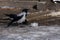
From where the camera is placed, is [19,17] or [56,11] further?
[19,17]

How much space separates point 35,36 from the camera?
3291 millimetres

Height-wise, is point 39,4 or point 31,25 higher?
point 39,4

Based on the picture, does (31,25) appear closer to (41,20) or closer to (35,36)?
(41,20)

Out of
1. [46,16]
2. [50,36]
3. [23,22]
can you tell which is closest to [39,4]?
[46,16]

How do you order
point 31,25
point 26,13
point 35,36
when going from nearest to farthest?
point 35,36 → point 31,25 → point 26,13

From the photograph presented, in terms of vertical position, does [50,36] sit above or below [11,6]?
below

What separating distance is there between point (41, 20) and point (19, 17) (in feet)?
1.93

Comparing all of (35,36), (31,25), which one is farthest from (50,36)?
(31,25)

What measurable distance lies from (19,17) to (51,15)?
789 mm

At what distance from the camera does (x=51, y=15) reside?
445cm

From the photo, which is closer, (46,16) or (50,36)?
(50,36)

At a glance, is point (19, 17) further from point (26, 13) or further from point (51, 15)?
point (51, 15)

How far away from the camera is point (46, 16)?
4.47 m

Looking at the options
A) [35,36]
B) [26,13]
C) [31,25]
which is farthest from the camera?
[26,13]
